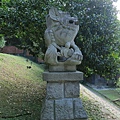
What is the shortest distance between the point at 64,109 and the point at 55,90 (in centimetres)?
32

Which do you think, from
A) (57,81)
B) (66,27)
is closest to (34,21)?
(66,27)

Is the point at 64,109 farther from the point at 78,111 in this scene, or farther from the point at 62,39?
the point at 62,39

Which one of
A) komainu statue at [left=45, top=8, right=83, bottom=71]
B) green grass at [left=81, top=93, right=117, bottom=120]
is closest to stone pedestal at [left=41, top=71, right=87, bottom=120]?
komainu statue at [left=45, top=8, right=83, bottom=71]

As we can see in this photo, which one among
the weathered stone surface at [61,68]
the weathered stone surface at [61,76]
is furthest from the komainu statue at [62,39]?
the weathered stone surface at [61,76]

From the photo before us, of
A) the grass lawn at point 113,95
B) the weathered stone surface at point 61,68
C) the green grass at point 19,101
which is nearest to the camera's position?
the weathered stone surface at point 61,68

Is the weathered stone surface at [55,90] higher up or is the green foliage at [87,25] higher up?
the green foliage at [87,25]

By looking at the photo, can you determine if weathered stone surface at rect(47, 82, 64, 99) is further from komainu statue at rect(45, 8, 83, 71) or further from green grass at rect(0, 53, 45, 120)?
green grass at rect(0, 53, 45, 120)

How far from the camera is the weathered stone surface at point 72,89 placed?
288cm

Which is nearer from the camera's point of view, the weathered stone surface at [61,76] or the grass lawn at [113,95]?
the weathered stone surface at [61,76]

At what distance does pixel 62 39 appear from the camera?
292 centimetres

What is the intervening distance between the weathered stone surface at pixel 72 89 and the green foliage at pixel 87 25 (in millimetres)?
1358

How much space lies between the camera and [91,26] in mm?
4133

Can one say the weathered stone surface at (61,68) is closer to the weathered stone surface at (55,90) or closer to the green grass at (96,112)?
the weathered stone surface at (55,90)

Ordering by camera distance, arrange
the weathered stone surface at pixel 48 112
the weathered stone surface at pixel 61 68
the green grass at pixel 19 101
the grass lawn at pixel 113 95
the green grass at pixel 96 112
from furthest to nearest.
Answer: the grass lawn at pixel 113 95 < the green grass at pixel 96 112 < the green grass at pixel 19 101 < the weathered stone surface at pixel 61 68 < the weathered stone surface at pixel 48 112
